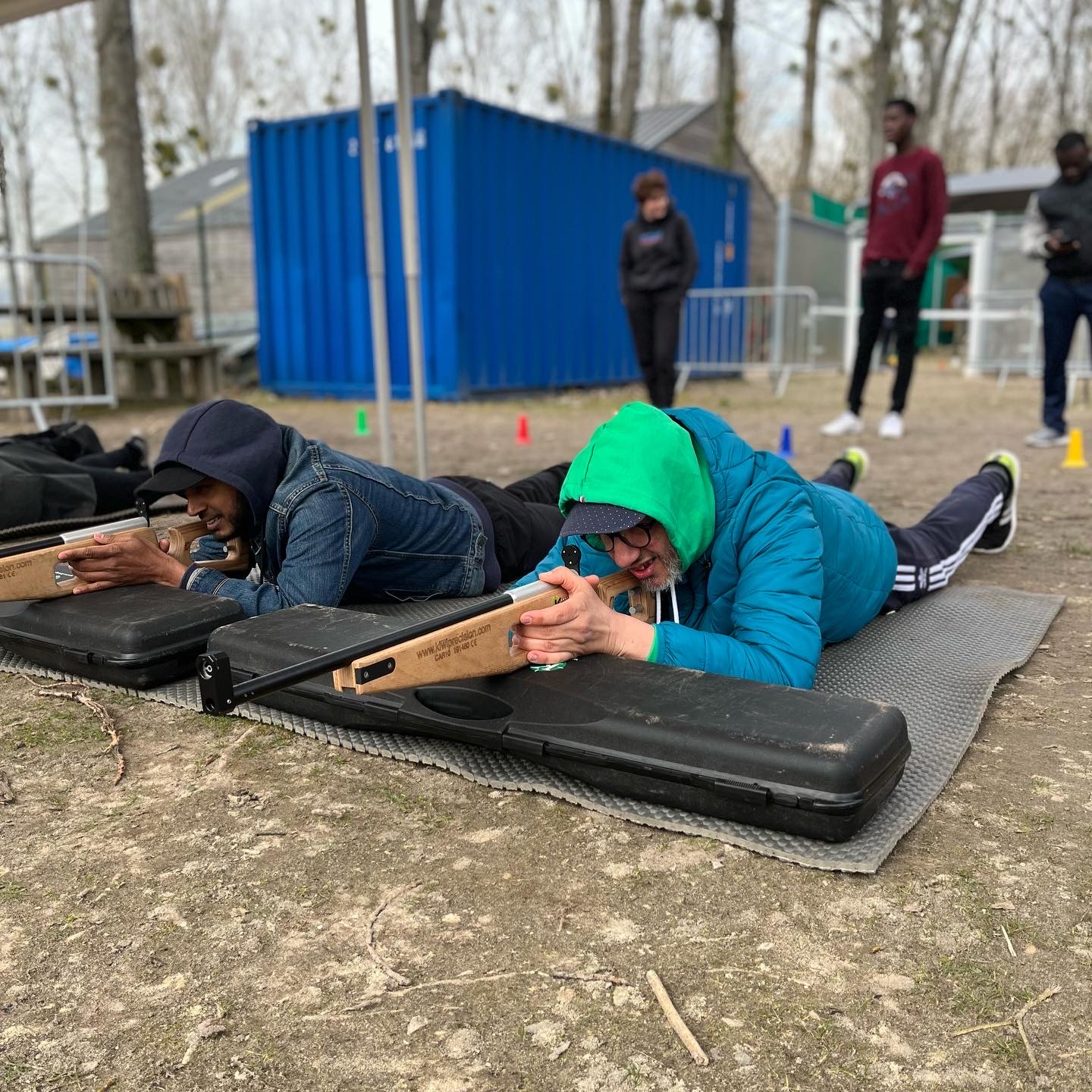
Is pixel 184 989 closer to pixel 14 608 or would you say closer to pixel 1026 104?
pixel 14 608

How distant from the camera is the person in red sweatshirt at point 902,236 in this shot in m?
7.64

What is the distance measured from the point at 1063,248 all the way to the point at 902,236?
1.09 metres

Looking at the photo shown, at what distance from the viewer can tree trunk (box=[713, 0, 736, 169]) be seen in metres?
23.7

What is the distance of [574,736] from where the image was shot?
2191mm

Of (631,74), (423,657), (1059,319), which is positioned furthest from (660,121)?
(423,657)

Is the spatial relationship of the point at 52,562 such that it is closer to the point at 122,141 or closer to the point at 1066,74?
the point at 122,141

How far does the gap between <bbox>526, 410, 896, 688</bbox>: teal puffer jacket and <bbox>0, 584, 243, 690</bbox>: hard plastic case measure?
1.19 meters

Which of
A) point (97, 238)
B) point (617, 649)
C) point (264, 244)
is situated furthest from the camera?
point (97, 238)

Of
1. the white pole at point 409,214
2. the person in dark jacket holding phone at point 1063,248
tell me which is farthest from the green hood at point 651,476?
the person in dark jacket holding phone at point 1063,248

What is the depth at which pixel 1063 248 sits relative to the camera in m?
→ 7.22

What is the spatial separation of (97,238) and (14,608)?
29.0 meters

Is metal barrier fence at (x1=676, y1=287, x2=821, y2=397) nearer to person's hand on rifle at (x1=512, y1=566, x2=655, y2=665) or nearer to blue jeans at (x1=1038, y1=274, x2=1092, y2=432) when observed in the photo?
blue jeans at (x1=1038, y1=274, x2=1092, y2=432)

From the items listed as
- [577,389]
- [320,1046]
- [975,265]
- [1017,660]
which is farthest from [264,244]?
[320,1046]

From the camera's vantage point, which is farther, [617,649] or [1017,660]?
[1017,660]
